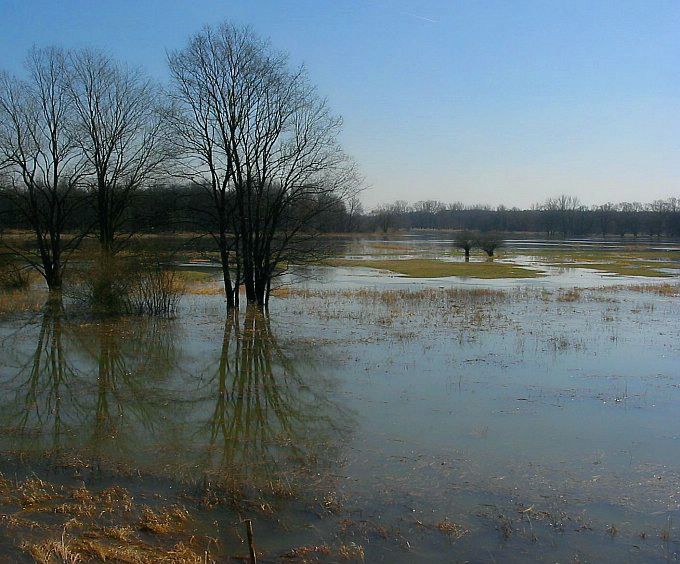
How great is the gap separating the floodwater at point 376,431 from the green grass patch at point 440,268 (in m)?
23.0

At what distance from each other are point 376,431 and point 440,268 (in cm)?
4006

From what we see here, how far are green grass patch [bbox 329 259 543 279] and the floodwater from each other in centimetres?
2304

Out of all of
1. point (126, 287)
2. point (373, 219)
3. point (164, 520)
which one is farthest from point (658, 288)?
point (373, 219)

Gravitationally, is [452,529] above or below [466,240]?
below

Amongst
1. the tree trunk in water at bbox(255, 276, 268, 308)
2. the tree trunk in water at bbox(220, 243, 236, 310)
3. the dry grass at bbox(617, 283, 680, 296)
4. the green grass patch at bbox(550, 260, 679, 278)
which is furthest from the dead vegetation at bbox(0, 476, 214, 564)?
the green grass patch at bbox(550, 260, 679, 278)

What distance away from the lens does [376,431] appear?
1034 centimetres

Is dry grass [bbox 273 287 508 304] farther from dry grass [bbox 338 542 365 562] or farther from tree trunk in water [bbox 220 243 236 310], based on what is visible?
dry grass [bbox 338 542 365 562]

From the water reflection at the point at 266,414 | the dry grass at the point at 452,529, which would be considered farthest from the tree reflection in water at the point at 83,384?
the dry grass at the point at 452,529

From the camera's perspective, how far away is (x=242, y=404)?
12.1m

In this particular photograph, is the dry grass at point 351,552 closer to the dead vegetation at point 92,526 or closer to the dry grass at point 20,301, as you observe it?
the dead vegetation at point 92,526

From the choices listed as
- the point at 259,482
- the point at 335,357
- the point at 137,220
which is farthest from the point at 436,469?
the point at 137,220

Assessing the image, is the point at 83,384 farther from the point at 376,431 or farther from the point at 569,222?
the point at 569,222

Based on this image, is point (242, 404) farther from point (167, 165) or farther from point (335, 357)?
point (167, 165)

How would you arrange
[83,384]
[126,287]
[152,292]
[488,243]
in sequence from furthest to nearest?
1. [488,243]
2. [152,292]
3. [126,287]
4. [83,384]
